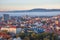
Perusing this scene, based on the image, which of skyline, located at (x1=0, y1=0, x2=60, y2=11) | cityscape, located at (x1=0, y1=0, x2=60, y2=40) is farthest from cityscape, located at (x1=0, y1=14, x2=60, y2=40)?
skyline, located at (x1=0, y1=0, x2=60, y2=11)

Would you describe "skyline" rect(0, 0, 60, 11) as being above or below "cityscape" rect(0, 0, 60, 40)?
above

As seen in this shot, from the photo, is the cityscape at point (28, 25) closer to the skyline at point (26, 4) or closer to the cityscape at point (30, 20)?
the cityscape at point (30, 20)

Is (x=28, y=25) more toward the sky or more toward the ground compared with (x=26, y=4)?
more toward the ground

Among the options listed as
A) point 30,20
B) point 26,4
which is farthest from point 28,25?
point 26,4

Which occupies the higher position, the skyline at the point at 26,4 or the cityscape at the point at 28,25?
the skyline at the point at 26,4

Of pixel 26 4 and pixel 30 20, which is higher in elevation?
pixel 26 4

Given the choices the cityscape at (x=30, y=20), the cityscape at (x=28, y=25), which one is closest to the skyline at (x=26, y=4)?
the cityscape at (x=30, y=20)

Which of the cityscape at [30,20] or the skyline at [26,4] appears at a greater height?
the skyline at [26,4]

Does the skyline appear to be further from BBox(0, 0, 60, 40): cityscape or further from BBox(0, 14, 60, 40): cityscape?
BBox(0, 14, 60, 40): cityscape

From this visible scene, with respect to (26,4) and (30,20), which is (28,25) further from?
(26,4)
